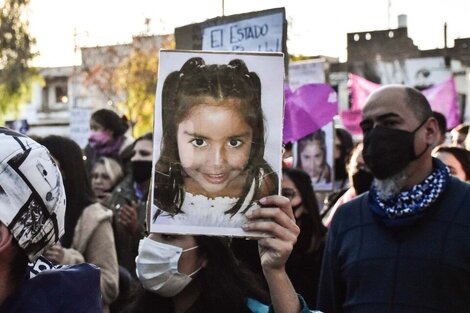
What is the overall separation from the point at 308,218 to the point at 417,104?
155cm

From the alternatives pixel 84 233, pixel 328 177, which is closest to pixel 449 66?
pixel 328 177

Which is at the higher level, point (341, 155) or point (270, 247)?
point (270, 247)

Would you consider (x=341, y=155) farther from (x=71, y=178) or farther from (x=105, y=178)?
(x=71, y=178)

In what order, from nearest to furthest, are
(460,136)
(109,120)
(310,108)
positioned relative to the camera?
(310,108) → (109,120) → (460,136)

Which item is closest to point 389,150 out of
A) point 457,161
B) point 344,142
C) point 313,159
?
point 457,161

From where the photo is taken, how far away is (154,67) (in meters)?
36.8

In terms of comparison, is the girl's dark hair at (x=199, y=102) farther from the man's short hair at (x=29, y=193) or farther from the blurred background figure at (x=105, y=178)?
the blurred background figure at (x=105, y=178)

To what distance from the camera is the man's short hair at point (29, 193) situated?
1.99m

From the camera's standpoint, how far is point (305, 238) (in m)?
5.34

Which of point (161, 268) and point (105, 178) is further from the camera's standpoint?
point (105, 178)

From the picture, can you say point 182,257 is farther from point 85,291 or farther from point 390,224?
point 85,291

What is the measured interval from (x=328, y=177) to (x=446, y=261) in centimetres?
509

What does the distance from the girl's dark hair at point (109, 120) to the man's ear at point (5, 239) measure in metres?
6.15

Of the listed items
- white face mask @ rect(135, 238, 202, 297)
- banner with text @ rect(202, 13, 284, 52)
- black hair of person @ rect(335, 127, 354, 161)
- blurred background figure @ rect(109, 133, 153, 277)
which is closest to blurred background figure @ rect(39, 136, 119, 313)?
blurred background figure @ rect(109, 133, 153, 277)
